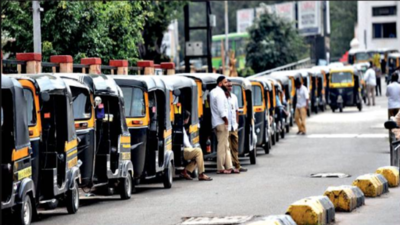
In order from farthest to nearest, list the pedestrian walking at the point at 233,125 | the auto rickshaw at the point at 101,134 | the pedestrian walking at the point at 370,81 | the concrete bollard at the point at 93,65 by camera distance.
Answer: the pedestrian walking at the point at 370,81 → the concrete bollard at the point at 93,65 → the pedestrian walking at the point at 233,125 → the auto rickshaw at the point at 101,134

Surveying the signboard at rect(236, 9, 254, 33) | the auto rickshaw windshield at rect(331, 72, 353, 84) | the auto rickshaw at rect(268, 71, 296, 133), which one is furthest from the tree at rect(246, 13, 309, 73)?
the signboard at rect(236, 9, 254, 33)

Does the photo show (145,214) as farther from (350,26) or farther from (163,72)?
(350,26)

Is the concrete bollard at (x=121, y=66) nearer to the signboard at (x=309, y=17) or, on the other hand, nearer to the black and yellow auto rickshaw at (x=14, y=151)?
the black and yellow auto rickshaw at (x=14, y=151)

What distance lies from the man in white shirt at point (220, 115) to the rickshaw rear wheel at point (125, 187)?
4611 mm

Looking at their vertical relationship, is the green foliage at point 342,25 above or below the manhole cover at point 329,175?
above

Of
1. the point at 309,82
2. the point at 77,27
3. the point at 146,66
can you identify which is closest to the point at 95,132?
the point at 77,27

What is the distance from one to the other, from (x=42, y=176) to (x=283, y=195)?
442cm

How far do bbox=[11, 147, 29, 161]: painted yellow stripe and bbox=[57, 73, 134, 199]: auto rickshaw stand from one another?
2877mm

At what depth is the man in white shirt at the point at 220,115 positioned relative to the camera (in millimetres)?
23312

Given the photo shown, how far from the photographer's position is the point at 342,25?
460 ft

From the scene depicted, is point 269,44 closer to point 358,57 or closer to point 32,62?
point 358,57

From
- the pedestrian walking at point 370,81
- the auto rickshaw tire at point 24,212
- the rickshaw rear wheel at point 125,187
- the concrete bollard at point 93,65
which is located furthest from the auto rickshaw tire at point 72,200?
the pedestrian walking at point 370,81

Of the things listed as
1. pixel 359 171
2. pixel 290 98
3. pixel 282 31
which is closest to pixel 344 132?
pixel 290 98

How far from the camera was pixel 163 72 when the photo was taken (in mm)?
34125
